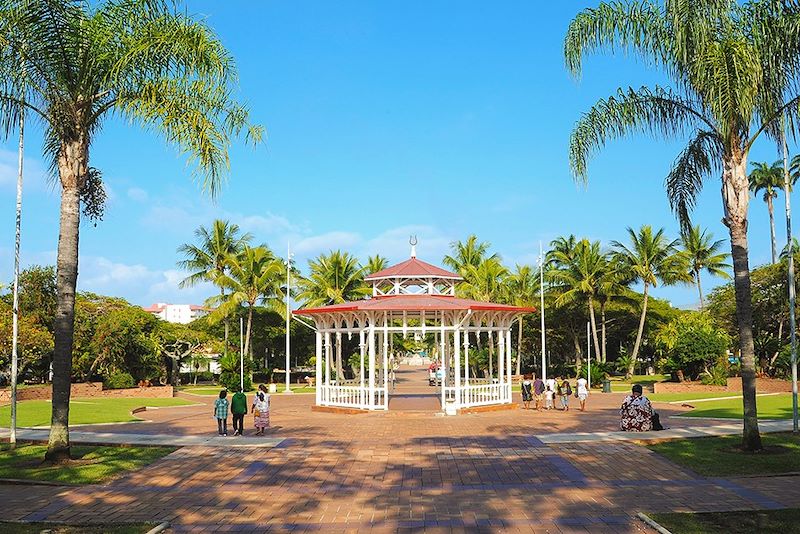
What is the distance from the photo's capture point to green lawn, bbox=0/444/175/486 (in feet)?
41.9

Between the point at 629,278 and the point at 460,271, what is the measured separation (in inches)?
508

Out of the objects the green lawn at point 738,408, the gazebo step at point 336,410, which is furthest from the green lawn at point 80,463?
the green lawn at point 738,408

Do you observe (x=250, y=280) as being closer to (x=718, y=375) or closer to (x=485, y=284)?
(x=485, y=284)

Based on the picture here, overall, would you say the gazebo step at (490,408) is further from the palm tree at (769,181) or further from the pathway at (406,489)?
the palm tree at (769,181)

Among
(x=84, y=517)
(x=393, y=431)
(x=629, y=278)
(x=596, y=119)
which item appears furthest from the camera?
(x=629, y=278)

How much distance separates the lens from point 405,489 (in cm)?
1183

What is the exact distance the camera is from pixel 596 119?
16.0 m

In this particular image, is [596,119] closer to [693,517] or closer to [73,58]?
[693,517]

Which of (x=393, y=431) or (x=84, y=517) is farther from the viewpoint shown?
(x=393, y=431)

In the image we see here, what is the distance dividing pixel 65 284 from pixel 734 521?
12321mm

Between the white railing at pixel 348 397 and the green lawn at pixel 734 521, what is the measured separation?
599 inches

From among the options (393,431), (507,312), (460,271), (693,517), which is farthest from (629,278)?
(693,517)

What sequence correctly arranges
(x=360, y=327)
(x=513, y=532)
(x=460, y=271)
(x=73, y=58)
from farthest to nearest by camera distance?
(x=460, y=271)
(x=360, y=327)
(x=73, y=58)
(x=513, y=532)

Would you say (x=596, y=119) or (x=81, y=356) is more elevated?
(x=596, y=119)
